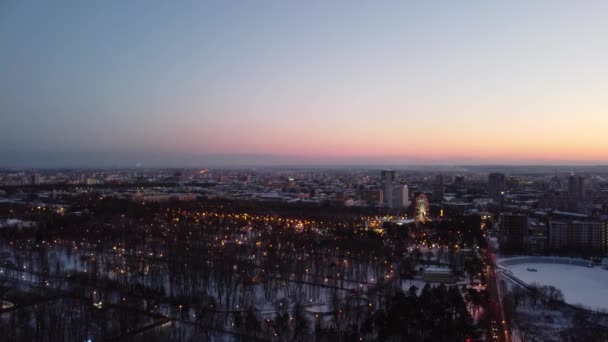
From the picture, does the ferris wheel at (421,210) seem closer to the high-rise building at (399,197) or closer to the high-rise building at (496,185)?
the high-rise building at (399,197)

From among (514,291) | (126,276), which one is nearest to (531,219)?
(514,291)

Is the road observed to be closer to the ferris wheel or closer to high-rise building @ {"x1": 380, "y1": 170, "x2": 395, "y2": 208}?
the ferris wheel

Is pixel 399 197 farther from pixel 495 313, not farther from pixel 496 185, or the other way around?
pixel 495 313

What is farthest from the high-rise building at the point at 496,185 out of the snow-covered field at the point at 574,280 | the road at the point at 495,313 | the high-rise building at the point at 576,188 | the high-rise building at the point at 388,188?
the road at the point at 495,313

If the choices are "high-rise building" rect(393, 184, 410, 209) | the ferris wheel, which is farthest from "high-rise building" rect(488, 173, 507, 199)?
the ferris wheel

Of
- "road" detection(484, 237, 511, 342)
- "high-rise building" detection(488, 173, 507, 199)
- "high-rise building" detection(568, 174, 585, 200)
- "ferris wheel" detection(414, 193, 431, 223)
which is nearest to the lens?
"road" detection(484, 237, 511, 342)

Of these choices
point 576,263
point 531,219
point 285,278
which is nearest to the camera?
point 285,278

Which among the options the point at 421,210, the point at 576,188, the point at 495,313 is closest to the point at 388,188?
the point at 421,210

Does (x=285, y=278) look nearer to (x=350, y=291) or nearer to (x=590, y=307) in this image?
(x=350, y=291)
